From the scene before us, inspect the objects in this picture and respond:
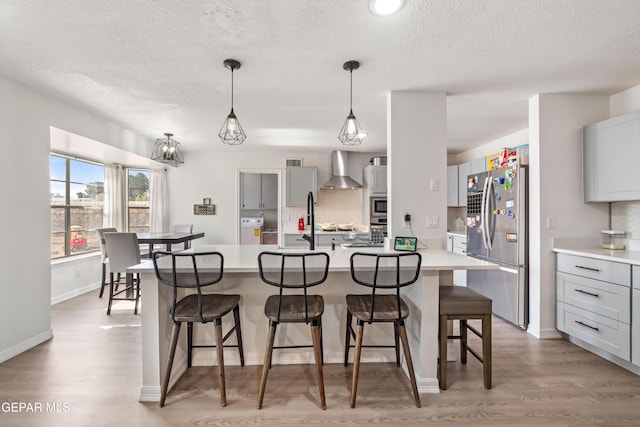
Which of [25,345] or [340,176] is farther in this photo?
[340,176]

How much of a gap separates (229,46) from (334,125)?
207 centimetres

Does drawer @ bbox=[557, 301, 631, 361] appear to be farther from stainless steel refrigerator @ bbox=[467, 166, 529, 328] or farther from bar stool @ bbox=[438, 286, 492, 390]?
bar stool @ bbox=[438, 286, 492, 390]

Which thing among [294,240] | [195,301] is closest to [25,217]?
[195,301]

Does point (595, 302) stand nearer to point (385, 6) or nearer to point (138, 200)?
point (385, 6)

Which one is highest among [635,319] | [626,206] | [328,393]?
[626,206]

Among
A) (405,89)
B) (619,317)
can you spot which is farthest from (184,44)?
(619,317)

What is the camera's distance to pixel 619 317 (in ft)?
7.27

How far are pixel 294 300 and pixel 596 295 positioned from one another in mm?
2371

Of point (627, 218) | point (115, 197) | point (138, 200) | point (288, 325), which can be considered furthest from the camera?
point (138, 200)

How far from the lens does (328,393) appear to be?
1980 millimetres

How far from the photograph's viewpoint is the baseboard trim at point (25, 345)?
7.84ft

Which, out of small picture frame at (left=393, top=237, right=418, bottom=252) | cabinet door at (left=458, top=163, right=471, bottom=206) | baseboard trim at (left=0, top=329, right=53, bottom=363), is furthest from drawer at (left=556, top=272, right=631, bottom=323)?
baseboard trim at (left=0, top=329, right=53, bottom=363)

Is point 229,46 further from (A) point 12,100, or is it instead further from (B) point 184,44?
(A) point 12,100

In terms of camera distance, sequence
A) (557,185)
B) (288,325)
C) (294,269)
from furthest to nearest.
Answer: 1. (557,185)
2. (288,325)
3. (294,269)
